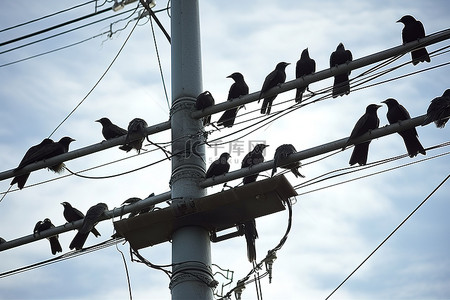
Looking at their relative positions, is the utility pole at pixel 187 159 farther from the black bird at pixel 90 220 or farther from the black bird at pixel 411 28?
the black bird at pixel 411 28

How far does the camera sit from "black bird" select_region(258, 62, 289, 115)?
8.81m

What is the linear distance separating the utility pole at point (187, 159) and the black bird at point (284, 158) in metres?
0.81

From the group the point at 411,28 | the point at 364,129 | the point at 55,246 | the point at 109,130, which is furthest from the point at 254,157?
the point at 55,246

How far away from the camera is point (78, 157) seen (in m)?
8.73

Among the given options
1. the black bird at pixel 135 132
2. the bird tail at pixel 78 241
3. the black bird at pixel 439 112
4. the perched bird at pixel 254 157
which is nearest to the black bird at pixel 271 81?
the perched bird at pixel 254 157

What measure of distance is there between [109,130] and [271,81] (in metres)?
3.38

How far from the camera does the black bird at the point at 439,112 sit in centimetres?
745

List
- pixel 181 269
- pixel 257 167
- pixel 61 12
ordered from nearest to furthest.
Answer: pixel 181 269 < pixel 257 167 < pixel 61 12

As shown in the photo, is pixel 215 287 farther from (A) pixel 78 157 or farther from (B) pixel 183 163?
(A) pixel 78 157

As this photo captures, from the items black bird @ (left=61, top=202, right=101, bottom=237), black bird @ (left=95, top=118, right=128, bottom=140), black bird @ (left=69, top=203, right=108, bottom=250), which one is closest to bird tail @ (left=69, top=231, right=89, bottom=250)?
black bird @ (left=69, top=203, right=108, bottom=250)

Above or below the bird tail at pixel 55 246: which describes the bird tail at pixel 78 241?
below

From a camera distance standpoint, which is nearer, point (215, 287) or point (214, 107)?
point (215, 287)

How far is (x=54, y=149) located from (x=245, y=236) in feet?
9.43

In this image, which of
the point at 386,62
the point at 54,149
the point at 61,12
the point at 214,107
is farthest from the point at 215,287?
the point at 61,12
